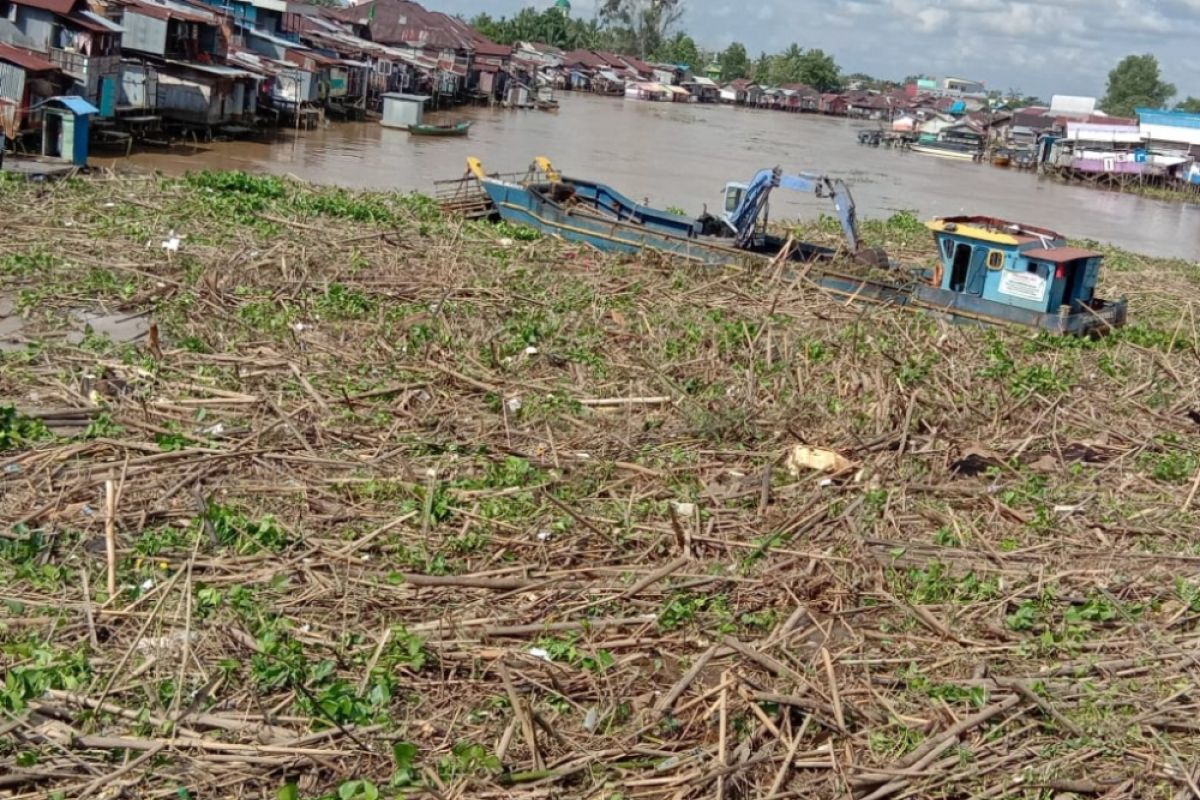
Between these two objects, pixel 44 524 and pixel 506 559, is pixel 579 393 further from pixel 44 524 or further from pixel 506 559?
pixel 44 524

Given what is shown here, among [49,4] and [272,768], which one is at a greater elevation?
[49,4]

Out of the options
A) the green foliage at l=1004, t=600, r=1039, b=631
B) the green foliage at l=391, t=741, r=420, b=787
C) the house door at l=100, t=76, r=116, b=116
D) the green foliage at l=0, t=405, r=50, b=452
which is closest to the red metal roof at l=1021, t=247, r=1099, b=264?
the green foliage at l=1004, t=600, r=1039, b=631

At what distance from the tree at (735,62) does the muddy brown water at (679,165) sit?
75.6 m

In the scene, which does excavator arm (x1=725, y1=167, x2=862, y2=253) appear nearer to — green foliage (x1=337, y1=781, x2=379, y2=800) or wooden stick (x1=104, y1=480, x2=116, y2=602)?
wooden stick (x1=104, y1=480, x2=116, y2=602)

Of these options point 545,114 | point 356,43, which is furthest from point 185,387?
point 545,114

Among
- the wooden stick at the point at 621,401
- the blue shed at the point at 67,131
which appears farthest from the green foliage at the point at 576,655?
the blue shed at the point at 67,131

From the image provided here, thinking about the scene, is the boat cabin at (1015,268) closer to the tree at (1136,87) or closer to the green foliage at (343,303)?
the green foliage at (343,303)

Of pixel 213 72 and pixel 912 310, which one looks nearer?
pixel 912 310

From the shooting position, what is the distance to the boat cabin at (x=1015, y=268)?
1479 centimetres

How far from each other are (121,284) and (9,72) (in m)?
16.1

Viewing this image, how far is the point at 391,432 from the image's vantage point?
8961 millimetres

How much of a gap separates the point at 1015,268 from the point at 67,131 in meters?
16.6

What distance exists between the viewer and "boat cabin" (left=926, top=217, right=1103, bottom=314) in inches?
582

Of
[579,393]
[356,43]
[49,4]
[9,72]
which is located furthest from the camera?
[356,43]
